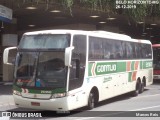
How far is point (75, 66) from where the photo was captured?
12719 millimetres

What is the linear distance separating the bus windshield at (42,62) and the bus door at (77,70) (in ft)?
1.32

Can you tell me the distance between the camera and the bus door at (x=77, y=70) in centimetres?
1242

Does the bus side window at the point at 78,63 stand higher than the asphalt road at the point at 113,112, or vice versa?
the bus side window at the point at 78,63

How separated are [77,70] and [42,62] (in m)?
1.25

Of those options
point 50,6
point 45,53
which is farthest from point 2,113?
point 50,6

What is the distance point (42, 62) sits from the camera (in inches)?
488

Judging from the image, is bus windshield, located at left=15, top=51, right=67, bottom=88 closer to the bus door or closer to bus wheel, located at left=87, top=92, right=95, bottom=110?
the bus door

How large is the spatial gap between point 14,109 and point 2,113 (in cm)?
127

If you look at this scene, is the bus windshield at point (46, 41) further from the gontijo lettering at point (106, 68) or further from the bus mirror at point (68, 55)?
the gontijo lettering at point (106, 68)

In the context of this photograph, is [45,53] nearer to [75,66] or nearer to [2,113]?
[75,66]

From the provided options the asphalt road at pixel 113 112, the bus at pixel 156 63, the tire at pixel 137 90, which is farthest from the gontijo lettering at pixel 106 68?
the bus at pixel 156 63

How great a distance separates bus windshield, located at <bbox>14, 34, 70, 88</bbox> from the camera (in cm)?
1213

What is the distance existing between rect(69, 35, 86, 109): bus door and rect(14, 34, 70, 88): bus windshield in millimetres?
403

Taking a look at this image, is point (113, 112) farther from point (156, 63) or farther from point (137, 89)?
point (156, 63)
